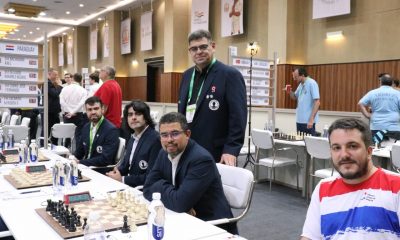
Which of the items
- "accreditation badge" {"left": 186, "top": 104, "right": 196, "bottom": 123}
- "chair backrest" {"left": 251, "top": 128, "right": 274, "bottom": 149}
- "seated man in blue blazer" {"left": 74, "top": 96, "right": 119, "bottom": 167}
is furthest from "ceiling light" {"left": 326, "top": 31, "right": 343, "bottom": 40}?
"accreditation badge" {"left": 186, "top": 104, "right": 196, "bottom": 123}

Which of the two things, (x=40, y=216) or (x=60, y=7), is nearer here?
(x=40, y=216)

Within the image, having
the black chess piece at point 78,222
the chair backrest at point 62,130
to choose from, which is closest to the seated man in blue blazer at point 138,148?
the black chess piece at point 78,222

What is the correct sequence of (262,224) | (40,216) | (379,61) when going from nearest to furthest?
(40,216), (262,224), (379,61)

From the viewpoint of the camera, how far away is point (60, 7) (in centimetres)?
1398

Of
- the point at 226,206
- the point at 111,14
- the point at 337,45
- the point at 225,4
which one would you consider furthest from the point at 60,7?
the point at 226,206

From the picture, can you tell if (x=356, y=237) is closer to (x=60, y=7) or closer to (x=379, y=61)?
(x=379, y=61)

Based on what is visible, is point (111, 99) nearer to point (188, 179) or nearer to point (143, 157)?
point (143, 157)

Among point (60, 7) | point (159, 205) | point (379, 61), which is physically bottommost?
point (159, 205)

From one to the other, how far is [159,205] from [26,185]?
4.04 feet

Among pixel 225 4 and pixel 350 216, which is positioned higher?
pixel 225 4

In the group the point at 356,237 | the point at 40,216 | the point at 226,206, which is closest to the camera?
the point at 356,237

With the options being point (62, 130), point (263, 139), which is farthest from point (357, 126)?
point (62, 130)

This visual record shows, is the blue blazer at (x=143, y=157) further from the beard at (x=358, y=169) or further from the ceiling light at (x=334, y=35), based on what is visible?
the ceiling light at (x=334, y=35)

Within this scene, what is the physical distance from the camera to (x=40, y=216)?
177 centimetres
